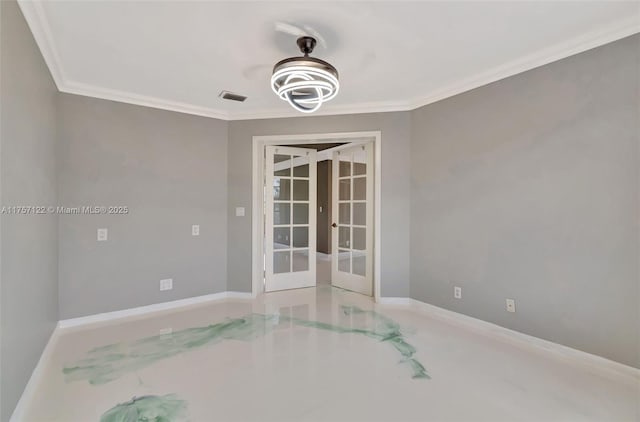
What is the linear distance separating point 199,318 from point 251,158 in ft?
6.53

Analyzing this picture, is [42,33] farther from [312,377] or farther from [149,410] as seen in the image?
[312,377]

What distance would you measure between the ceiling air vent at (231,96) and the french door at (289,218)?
2.85 ft

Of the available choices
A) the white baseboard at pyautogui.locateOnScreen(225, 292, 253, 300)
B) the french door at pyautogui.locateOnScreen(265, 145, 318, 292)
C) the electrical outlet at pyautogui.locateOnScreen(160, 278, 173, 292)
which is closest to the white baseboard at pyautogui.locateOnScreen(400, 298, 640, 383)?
the french door at pyautogui.locateOnScreen(265, 145, 318, 292)

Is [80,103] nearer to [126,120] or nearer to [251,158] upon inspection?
[126,120]

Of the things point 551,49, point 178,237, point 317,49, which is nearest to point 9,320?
point 178,237

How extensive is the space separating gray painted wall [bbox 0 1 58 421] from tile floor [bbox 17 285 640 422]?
31cm

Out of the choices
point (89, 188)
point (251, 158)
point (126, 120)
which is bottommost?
point (89, 188)

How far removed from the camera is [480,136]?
117 inches

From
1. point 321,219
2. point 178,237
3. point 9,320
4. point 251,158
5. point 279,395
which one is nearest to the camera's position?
point 9,320

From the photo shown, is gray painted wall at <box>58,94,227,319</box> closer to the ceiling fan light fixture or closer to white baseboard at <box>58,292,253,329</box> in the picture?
white baseboard at <box>58,292,253,329</box>

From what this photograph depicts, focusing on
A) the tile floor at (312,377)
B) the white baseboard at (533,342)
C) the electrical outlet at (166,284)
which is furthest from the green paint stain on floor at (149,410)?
the white baseboard at (533,342)

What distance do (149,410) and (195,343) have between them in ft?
2.96

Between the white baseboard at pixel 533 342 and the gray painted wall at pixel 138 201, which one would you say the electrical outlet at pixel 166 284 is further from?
the white baseboard at pixel 533 342

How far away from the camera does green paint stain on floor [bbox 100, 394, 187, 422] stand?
5.60ft
